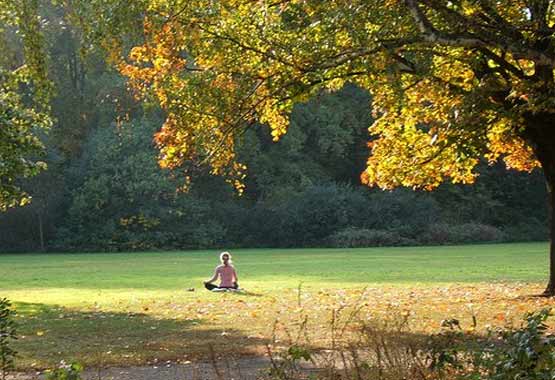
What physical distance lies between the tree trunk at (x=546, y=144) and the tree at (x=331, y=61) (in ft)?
0.08

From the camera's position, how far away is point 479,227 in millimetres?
54906

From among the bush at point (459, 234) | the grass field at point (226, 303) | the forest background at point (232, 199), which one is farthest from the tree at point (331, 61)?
the forest background at point (232, 199)

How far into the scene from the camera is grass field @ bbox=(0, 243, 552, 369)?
40.1ft

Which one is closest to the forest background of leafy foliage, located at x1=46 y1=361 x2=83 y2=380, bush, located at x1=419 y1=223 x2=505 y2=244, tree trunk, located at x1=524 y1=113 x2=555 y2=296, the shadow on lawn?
bush, located at x1=419 y1=223 x2=505 y2=244

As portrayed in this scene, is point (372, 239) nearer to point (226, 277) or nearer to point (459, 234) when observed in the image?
point (459, 234)

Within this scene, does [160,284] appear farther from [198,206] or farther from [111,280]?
[198,206]

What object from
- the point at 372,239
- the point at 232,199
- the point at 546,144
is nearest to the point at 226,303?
the point at 546,144

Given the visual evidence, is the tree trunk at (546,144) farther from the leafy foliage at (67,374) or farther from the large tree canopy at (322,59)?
the leafy foliage at (67,374)

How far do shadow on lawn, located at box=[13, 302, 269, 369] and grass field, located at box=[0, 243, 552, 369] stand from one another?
0.6 inches

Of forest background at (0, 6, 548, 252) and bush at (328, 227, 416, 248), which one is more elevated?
forest background at (0, 6, 548, 252)

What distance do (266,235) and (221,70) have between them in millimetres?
43117

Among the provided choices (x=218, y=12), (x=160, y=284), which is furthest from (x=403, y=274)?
(x=218, y=12)

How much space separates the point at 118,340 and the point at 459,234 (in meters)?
43.4

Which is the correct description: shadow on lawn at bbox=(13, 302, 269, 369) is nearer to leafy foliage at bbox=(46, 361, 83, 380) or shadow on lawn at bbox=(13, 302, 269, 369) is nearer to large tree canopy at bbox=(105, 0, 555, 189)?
large tree canopy at bbox=(105, 0, 555, 189)
